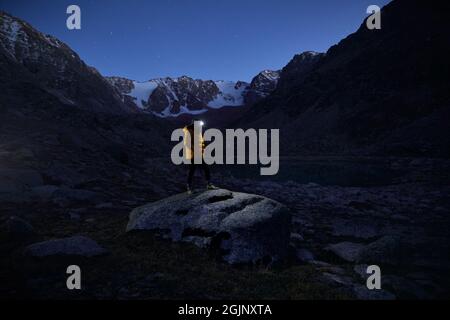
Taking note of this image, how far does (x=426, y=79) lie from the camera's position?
66.2 meters

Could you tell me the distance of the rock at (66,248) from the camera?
793cm

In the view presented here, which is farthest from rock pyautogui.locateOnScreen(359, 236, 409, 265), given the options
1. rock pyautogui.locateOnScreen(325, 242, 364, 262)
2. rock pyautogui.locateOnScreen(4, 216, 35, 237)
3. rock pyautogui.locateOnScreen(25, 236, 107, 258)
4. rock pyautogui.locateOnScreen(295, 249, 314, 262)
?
rock pyautogui.locateOnScreen(4, 216, 35, 237)

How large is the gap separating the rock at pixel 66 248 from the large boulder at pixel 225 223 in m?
1.63

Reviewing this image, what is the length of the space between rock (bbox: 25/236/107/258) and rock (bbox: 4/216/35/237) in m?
1.33

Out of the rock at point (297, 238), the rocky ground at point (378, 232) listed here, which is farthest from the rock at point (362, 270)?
the rock at point (297, 238)

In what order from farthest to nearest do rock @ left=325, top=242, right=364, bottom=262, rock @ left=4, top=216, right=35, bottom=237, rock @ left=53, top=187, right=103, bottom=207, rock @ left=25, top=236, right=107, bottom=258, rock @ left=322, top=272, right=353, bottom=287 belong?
rock @ left=53, top=187, right=103, bottom=207 < rock @ left=325, top=242, right=364, bottom=262 < rock @ left=4, top=216, right=35, bottom=237 < rock @ left=25, top=236, right=107, bottom=258 < rock @ left=322, top=272, right=353, bottom=287

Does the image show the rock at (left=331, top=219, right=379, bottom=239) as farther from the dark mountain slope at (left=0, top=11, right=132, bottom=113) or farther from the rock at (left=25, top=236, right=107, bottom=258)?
the dark mountain slope at (left=0, top=11, right=132, bottom=113)

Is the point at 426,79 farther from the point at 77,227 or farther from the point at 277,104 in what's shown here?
the point at 77,227

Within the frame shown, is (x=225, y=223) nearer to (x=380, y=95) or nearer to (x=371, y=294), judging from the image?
(x=371, y=294)

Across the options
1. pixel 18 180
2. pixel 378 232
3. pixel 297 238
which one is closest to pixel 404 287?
pixel 297 238

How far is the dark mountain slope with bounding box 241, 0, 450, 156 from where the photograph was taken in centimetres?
5472

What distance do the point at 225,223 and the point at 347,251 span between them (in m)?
3.76

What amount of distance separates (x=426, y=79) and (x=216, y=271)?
72799mm

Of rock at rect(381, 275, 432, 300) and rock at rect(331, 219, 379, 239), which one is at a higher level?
rock at rect(331, 219, 379, 239)
